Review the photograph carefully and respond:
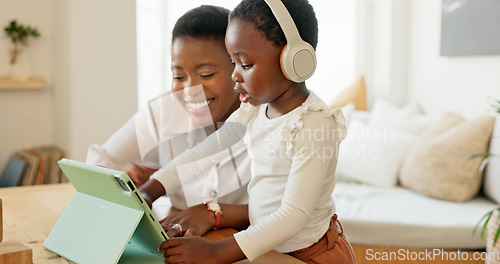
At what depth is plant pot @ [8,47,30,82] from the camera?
9.58 feet

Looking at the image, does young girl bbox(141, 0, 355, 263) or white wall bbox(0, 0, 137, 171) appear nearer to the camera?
young girl bbox(141, 0, 355, 263)

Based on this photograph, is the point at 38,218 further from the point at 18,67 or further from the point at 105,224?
the point at 18,67

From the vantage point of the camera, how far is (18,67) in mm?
2945

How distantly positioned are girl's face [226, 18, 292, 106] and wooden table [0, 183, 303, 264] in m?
0.30

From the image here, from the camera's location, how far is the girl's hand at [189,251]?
0.80 m

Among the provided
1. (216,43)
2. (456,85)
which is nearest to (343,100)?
(456,85)

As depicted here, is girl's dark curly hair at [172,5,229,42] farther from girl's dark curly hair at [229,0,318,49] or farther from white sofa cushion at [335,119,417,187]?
white sofa cushion at [335,119,417,187]

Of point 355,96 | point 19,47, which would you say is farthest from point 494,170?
point 19,47

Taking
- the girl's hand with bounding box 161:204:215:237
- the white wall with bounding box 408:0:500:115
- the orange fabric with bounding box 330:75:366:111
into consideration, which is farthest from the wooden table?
the orange fabric with bounding box 330:75:366:111

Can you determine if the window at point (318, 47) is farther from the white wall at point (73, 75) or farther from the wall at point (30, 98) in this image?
the wall at point (30, 98)

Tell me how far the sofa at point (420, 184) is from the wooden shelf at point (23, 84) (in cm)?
183

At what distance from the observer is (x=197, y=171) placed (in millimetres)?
Answer: 1195

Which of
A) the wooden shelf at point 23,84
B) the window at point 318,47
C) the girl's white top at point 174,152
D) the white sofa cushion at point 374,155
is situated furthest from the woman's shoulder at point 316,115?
the window at point 318,47

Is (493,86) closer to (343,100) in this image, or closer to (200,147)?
(343,100)
